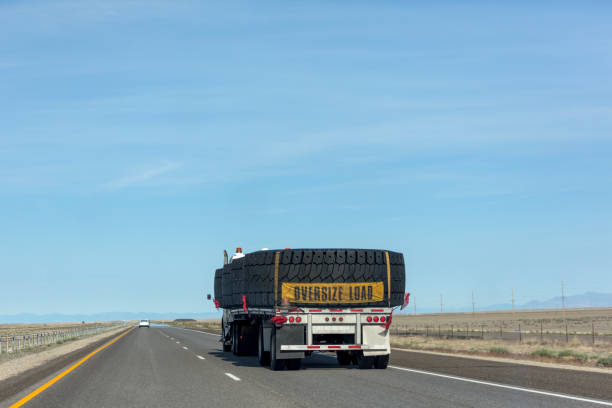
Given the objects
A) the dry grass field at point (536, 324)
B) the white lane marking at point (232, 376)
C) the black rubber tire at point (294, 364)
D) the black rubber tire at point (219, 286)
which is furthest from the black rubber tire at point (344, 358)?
the dry grass field at point (536, 324)

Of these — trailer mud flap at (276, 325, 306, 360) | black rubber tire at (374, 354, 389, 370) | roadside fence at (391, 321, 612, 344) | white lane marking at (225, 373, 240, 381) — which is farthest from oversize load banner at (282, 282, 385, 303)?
roadside fence at (391, 321, 612, 344)

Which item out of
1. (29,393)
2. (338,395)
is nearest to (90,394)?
(29,393)

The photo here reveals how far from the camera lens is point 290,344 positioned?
57.4 feet

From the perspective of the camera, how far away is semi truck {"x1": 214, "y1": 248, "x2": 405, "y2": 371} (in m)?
17.6

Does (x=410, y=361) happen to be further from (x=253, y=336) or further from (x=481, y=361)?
(x=253, y=336)

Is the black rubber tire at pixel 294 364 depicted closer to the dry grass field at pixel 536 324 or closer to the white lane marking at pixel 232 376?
the white lane marking at pixel 232 376

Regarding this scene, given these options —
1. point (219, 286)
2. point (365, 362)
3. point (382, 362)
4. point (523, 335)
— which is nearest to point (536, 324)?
point (523, 335)

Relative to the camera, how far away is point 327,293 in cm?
1792

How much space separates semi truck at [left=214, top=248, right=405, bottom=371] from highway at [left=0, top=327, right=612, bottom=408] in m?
0.62

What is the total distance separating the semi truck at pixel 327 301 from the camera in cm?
1756

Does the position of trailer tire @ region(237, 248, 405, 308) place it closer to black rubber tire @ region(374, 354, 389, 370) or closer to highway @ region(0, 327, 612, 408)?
black rubber tire @ region(374, 354, 389, 370)

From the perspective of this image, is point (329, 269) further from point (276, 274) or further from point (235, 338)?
point (235, 338)

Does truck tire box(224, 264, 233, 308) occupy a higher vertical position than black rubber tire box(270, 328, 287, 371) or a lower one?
higher

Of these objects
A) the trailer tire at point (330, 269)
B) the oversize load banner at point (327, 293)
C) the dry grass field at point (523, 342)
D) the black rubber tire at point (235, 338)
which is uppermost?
the trailer tire at point (330, 269)
